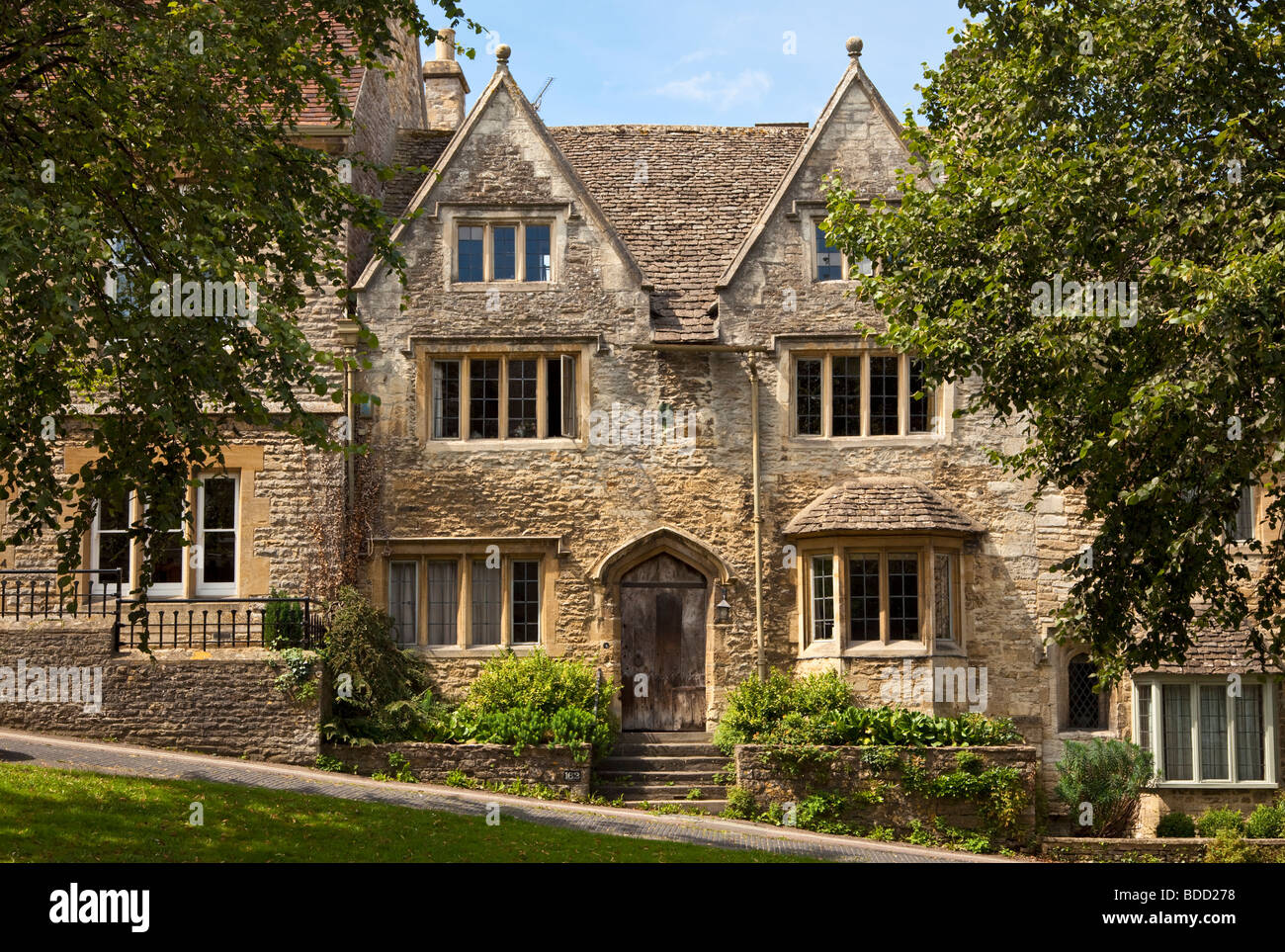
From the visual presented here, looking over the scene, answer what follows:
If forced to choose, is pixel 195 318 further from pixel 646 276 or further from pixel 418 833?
pixel 646 276

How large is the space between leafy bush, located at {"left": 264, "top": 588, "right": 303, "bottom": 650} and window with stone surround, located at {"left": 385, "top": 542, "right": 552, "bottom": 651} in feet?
6.45

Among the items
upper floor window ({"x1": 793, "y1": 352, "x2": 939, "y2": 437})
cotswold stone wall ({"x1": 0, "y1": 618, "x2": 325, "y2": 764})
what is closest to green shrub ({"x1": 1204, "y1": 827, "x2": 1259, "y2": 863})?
upper floor window ({"x1": 793, "y1": 352, "x2": 939, "y2": 437})

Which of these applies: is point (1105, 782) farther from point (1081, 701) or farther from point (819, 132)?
point (819, 132)

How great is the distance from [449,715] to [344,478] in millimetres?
4206

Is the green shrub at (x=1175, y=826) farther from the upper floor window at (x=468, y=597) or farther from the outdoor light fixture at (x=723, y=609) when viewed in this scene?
the upper floor window at (x=468, y=597)

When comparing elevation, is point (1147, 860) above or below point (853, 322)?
below

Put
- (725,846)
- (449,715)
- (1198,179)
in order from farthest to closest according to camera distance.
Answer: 1. (449,715)
2. (725,846)
3. (1198,179)

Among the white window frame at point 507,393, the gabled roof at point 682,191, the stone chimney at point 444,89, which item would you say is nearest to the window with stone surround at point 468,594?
the white window frame at point 507,393

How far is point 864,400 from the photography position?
2228 cm

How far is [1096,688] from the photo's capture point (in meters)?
14.2

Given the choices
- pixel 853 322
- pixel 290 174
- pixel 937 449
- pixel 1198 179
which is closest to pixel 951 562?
pixel 937 449

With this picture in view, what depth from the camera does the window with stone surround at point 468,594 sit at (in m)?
21.9

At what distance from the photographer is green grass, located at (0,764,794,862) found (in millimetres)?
13453

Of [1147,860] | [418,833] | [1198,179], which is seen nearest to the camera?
[1198,179]
